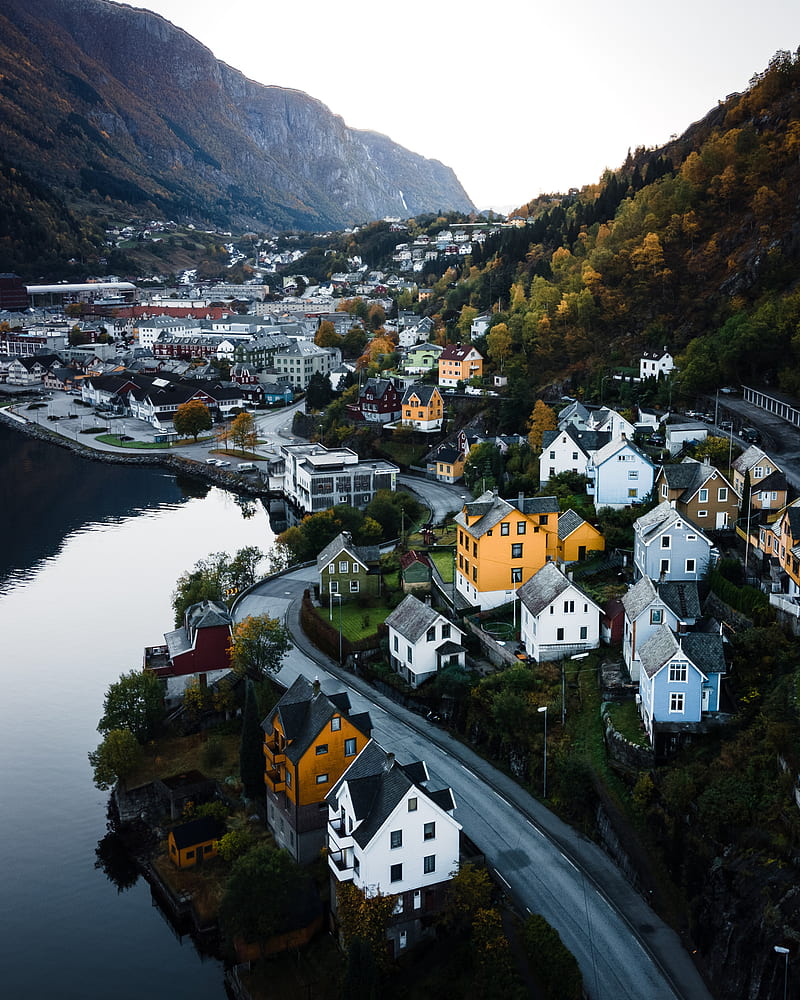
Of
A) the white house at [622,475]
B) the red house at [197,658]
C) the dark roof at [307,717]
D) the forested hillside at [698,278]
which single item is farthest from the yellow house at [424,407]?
the dark roof at [307,717]

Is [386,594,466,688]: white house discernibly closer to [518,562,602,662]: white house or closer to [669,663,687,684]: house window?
[518,562,602,662]: white house

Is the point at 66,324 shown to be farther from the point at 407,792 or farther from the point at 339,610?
the point at 407,792

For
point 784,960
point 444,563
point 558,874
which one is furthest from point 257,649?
point 784,960

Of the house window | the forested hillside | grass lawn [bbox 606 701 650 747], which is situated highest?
the forested hillside

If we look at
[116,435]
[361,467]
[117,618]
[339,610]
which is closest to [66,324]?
[116,435]

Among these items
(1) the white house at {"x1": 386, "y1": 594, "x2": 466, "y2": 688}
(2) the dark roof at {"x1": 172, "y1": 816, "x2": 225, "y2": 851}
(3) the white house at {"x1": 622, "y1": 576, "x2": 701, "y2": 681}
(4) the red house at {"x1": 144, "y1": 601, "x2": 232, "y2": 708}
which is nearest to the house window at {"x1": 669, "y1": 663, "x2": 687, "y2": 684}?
(3) the white house at {"x1": 622, "y1": 576, "x2": 701, "y2": 681}
